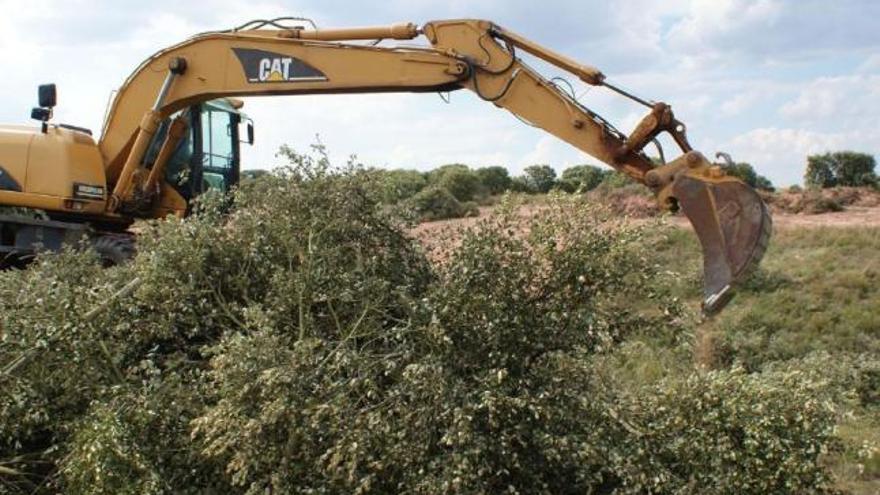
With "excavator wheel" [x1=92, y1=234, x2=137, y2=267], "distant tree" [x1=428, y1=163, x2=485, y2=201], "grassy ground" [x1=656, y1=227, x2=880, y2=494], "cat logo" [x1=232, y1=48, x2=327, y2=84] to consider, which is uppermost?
"cat logo" [x1=232, y1=48, x2=327, y2=84]

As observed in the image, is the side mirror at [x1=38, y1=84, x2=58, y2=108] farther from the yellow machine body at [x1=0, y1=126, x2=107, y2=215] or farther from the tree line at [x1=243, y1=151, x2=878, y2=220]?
the tree line at [x1=243, y1=151, x2=878, y2=220]

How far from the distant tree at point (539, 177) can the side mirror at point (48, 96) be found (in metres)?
11.8

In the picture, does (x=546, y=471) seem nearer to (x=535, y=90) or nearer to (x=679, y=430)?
(x=679, y=430)

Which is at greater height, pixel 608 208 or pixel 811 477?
pixel 608 208

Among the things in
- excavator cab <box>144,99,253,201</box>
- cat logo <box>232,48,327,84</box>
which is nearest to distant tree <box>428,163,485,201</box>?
excavator cab <box>144,99,253,201</box>

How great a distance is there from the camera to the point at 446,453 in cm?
490

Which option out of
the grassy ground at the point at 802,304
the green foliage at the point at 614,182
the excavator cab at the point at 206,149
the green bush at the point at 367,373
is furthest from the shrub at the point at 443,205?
the green bush at the point at 367,373

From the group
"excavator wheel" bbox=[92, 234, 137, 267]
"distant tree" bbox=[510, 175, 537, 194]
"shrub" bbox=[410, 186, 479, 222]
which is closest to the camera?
"excavator wheel" bbox=[92, 234, 137, 267]

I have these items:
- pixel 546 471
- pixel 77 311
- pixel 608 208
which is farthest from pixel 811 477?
pixel 77 311

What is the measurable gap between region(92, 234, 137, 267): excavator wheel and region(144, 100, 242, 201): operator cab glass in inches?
32.5

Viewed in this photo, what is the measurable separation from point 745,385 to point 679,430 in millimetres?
409

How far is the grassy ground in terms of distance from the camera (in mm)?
11375

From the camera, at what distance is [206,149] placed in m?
10.6

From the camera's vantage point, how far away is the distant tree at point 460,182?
62.7ft
